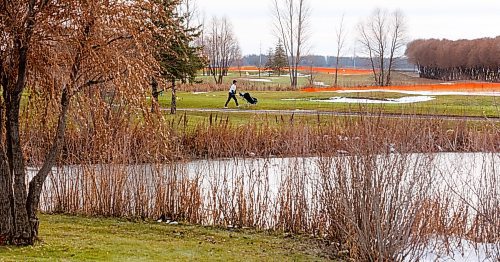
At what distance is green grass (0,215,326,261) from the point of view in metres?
7.79

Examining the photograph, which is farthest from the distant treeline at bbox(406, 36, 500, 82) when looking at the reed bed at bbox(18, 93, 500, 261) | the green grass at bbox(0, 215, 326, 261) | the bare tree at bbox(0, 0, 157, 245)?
the bare tree at bbox(0, 0, 157, 245)

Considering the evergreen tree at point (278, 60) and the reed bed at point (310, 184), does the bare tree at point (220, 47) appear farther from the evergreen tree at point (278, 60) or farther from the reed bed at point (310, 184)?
the reed bed at point (310, 184)

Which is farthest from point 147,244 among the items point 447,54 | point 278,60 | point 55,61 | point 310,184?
point 278,60

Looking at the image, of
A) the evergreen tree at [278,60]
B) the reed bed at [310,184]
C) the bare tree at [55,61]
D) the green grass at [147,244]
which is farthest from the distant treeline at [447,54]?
the bare tree at [55,61]

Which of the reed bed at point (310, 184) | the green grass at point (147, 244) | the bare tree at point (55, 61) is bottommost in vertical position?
the green grass at point (147, 244)

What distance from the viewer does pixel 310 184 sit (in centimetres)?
1059

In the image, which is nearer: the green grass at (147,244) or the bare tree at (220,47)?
the green grass at (147,244)

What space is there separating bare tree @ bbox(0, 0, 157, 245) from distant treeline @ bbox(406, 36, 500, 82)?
41125mm

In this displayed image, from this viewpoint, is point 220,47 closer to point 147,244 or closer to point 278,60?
point 278,60

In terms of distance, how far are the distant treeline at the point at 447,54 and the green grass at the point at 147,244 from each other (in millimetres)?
38852

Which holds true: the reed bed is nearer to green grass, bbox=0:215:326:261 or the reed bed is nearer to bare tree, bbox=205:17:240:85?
green grass, bbox=0:215:326:261

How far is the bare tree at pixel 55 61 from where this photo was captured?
7.20 metres

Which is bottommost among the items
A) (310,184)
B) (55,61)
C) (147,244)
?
(147,244)

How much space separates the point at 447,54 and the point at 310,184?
53430 millimetres
